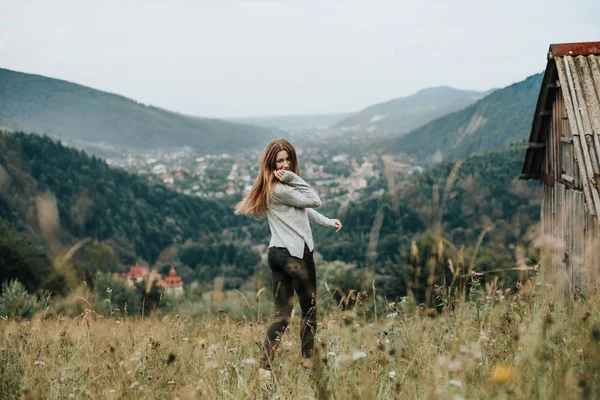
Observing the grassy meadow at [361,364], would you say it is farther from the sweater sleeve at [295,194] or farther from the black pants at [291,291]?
the sweater sleeve at [295,194]

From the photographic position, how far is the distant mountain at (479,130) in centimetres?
12544

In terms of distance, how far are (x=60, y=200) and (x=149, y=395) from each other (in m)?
84.1

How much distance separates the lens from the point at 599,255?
5.27 m

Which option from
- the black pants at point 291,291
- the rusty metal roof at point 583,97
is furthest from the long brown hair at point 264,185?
the rusty metal roof at point 583,97

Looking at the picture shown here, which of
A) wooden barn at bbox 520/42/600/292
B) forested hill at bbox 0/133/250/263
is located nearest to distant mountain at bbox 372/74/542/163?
forested hill at bbox 0/133/250/263

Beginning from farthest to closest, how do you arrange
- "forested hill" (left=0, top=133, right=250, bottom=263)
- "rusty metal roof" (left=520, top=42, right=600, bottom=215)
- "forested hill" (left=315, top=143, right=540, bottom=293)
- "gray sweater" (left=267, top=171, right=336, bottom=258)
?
"forested hill" (left=0, top=133, right=250, bottom=263), "forested hill" (left=315, top=143, right=540, bottom=293), "rusty metal roof" (left=520, top=42, right=600, bottom=215), "gray sweater" (left=267, top=171, right=336, bottom=258)

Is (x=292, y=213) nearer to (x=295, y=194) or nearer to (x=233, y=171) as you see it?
(x=295, y=194)

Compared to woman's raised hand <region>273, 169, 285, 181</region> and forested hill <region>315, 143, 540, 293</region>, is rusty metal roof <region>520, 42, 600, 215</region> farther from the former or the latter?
forested hill <region>315, 143, 540, 293</region>

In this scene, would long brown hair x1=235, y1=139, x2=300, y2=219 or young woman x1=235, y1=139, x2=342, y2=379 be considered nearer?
young woman x1=235, y1=139, x2=342, y2=379

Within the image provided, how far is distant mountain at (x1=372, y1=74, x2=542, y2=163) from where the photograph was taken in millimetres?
125438

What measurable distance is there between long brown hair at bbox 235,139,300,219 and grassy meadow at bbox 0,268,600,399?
2.65 ft

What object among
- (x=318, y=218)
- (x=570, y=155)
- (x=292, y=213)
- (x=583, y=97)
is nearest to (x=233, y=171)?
(x=570, y=155)

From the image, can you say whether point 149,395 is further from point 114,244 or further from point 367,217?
point 114,244

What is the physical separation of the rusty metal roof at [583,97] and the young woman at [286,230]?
3.64 meters
